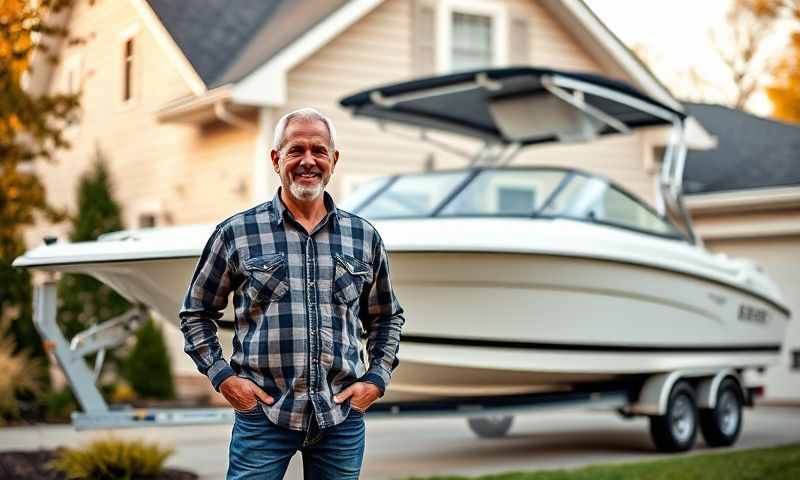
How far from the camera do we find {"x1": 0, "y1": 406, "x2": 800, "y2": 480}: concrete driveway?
8617 millimetres

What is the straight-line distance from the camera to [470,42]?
48.8 ft

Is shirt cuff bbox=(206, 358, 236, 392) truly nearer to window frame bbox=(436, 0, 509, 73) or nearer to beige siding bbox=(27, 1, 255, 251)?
beige siding bbox=(27, 1, 255, 251)

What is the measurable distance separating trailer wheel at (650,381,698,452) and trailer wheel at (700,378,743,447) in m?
0.18

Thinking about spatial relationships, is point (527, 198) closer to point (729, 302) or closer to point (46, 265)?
point (729, 302)

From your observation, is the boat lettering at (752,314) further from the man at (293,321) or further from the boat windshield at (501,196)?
the man at (293,321)

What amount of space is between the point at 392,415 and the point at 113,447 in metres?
1.83

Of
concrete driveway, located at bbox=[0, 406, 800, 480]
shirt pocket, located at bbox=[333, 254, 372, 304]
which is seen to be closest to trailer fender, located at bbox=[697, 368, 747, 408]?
concrete driveway, located at bbox=[0, 406, 800, 480]

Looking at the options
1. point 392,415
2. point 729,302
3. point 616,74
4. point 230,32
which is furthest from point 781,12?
point 392,415

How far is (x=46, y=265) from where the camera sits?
664 centimetres

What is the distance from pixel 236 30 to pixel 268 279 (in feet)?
35.6

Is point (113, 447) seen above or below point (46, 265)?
below

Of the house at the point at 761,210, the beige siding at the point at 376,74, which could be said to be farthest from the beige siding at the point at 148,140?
the house at the point at 761,210

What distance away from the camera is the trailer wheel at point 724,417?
9445 mm

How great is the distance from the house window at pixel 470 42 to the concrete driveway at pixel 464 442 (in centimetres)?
475
